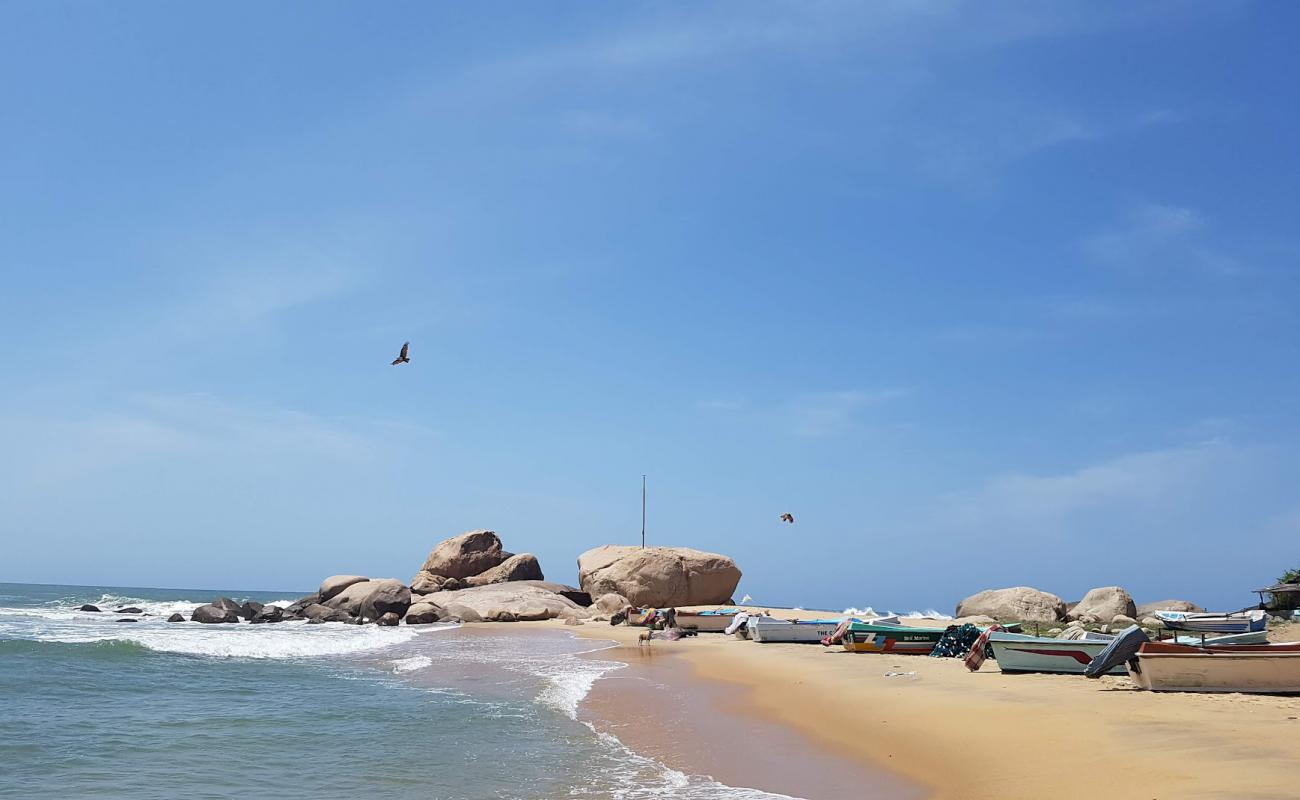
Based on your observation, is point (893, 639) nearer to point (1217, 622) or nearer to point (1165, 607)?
point (1217, 622)

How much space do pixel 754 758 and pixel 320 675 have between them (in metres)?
15.3

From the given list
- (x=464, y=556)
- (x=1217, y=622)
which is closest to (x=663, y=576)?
(x=464, y=556)

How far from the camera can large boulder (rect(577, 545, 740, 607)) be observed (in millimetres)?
49188

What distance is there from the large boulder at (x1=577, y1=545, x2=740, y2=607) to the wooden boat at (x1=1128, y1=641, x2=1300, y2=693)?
35.0m

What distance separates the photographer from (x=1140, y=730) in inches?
471

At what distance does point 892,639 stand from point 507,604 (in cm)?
2463

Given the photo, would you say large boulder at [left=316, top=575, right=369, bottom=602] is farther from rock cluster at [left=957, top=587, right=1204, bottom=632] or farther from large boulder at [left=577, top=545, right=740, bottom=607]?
rock cluster at [left=957, top=587, right=1204, bottom=632]

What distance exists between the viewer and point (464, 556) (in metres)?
54.8

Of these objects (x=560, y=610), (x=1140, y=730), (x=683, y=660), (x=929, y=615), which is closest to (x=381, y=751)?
(x=1140, y=730)

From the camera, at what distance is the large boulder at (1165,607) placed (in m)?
37.3

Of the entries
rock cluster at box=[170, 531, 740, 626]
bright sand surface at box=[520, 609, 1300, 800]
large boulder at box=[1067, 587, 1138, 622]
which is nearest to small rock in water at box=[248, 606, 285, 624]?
rock cluster at box=[170, 531, 740, 626]

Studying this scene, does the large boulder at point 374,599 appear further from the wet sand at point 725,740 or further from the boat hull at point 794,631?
the wet sand at point 725,740

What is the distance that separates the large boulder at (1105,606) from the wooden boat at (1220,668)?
76.5ft

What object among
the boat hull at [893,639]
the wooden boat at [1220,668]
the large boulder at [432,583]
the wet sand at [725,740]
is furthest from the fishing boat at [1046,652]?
the large boulder at [432,583]
